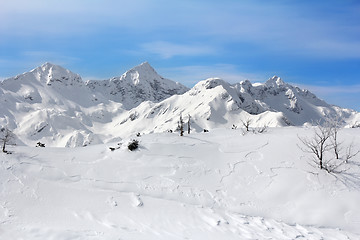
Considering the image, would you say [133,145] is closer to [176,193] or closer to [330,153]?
[176,193]

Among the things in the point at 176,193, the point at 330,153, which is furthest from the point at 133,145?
the point at 330,153

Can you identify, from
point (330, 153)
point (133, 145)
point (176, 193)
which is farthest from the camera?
point (133, 145)

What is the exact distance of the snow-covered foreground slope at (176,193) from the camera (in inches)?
496

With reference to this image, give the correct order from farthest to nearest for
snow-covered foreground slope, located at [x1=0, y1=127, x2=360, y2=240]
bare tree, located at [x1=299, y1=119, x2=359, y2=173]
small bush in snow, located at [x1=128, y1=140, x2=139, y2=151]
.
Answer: small bush in snow, located at [x1=128, y1=140, x2=139, y2=151], bare tree, located at [x1=299, y1=119, x2=359, y2=173], snow-covered foreground slope, located at [x1=0, y1=127, x2=360, y2=240]

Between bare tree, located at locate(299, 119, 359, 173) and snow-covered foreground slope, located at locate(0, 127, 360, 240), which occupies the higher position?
bare tree, located at locate(299, 119, 359, 173)

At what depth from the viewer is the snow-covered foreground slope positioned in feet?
41.4

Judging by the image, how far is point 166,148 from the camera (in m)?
20.1

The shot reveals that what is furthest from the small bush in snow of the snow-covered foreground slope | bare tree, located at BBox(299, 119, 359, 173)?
bare tree, located at BBox(299, 119, 359, 173)

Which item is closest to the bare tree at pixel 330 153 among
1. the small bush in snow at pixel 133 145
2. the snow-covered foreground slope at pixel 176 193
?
the snow-covered foreground slope at pixel 176 193

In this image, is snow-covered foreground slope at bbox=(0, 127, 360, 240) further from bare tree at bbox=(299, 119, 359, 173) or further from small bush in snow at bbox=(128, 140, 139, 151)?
bare tree at bbox=(299, 119, 359, 173)

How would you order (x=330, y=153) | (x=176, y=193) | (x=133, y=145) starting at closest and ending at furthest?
(x=176, y=193) → (x=330, y=153) → (x=133, y=145)

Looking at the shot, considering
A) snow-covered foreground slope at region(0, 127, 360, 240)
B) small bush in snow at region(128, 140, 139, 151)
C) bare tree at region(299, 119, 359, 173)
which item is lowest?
snow-covered foreground slope at region(0, 127, 360, 240)

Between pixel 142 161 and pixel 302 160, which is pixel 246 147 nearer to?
pixel 302 160

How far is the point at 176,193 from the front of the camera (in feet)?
51.2
